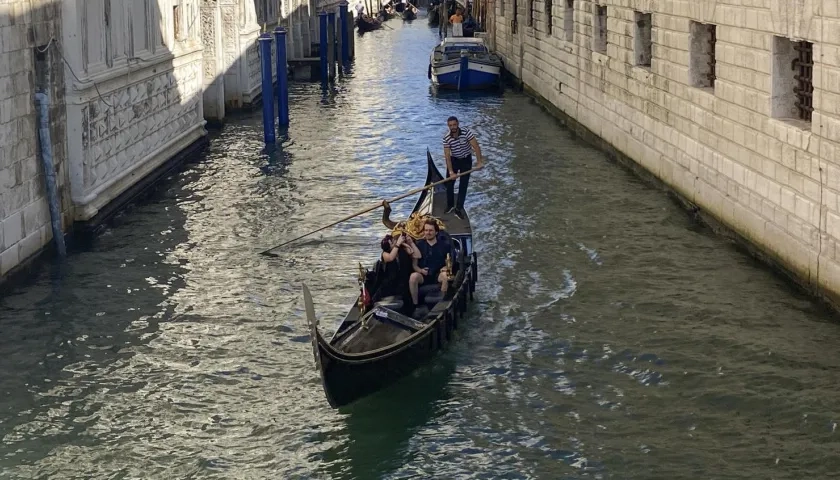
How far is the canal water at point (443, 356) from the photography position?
866cm

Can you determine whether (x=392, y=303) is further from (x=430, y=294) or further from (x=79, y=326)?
(x=79, y=326)

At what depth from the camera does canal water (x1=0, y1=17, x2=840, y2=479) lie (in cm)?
866

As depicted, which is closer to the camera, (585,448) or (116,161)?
(585,448)

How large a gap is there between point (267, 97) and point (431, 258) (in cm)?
1139

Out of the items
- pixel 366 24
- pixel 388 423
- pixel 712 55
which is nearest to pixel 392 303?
pixel 388 423

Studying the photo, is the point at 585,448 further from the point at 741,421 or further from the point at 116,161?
the point at 116,161

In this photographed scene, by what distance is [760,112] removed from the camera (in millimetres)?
13594

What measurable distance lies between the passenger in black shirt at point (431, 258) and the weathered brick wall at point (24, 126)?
4.14 meters

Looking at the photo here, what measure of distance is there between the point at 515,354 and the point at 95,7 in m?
7.53

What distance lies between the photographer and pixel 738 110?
14.4 meters

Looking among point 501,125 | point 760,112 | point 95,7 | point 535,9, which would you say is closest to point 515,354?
point 760,112

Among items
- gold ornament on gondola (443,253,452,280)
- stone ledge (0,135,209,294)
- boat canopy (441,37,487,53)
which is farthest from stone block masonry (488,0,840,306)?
boat canopy (441,37,487,53)

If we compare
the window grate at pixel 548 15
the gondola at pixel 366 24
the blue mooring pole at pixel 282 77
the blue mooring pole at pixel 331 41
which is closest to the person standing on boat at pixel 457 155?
the blue mooring pole at pixel 282 77

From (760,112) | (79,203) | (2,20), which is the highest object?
(2,20)
